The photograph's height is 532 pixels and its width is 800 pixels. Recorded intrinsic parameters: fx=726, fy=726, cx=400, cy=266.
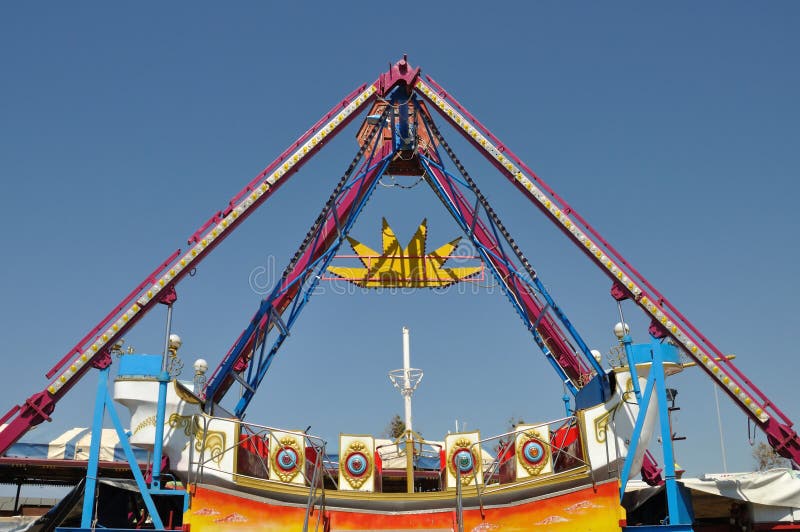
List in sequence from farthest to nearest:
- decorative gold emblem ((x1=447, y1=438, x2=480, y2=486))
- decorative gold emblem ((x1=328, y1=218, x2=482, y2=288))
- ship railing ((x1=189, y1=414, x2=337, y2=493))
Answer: decorative gold emblem ((x1=328, y1=218, x2=482, y2=288)) → decorative gold emblem ((x1=447, y1=438, x2=480, y2=486)) → ship railing ((x1=189, y1=414, x2=337, y2=493))

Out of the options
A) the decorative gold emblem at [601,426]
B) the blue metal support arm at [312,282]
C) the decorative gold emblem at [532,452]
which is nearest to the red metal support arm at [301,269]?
the blue metal support arm at [312,282]

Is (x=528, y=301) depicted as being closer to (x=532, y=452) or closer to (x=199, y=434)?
(x=532, y=452)

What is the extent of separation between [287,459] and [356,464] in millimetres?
1539

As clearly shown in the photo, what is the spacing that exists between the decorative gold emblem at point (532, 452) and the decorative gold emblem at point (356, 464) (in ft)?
11.1

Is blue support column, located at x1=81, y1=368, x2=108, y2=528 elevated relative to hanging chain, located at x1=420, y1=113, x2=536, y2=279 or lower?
lower

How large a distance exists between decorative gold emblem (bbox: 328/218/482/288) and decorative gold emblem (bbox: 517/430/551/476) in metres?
8.35

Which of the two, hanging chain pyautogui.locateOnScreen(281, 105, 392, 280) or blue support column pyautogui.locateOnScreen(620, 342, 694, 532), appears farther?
hanging chain pyautogui.locateOnScreen(281, 105, 392, 280)

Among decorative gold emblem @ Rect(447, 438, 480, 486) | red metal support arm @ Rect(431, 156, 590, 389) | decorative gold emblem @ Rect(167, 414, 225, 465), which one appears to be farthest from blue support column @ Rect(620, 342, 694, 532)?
decorative gold emblem @ Rect(167, 414, 225, 465)

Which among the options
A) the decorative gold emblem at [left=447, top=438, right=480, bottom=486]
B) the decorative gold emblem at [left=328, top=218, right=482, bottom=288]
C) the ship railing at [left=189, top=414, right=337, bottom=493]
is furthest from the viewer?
the decorative gold emblem at [left=328, top=218, right=482, bottom=288]

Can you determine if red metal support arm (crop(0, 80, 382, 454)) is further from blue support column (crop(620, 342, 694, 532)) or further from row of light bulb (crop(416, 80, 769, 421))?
blue support column (crop(620, 342, 694, 532))

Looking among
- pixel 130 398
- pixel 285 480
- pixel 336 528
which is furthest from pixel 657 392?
pixel 130 398

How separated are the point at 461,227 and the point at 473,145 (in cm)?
338

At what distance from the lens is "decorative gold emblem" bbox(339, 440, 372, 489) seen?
1612 centimetres

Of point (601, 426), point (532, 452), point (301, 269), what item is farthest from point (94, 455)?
point (601, 426)
